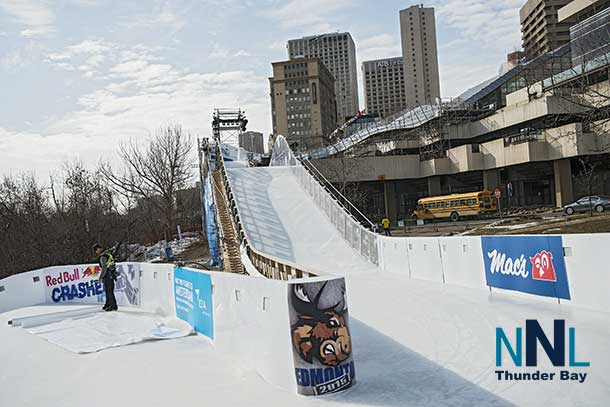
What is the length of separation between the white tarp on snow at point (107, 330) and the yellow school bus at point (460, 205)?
124 ft

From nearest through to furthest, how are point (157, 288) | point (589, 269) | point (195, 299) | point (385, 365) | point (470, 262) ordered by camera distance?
1. point (385, 365)
2. point (589, 269)
3. point (195, 299)
4. point (470, 262)
5. point (157, 288)

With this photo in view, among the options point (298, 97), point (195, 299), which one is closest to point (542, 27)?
point (298, 97)

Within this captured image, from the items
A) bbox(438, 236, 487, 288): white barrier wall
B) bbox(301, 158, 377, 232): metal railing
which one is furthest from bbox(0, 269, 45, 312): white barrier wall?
bbox(438, 236, 487, 288): white barrier wall

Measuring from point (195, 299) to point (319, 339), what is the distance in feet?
18.5

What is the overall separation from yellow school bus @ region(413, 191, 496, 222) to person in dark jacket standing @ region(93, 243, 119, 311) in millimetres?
37483

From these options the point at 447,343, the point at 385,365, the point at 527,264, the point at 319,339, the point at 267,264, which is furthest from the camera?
the point at 267,264

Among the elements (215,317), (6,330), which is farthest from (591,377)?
(6,330)

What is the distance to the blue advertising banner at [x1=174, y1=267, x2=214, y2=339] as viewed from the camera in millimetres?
10758

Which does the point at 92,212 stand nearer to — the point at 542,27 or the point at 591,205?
the point at 591,205

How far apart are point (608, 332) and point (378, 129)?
198ft

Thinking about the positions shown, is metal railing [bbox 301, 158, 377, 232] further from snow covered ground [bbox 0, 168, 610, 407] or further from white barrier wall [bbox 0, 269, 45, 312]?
white barrier wall [bbox 0, 269, 45, 312]

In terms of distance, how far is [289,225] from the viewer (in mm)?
27188

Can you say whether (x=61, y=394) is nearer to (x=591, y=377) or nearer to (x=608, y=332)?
(x=591, y=377)

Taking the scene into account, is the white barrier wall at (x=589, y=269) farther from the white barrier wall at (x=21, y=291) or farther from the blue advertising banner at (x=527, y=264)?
the white barrier wall at (x=21, y=291)
